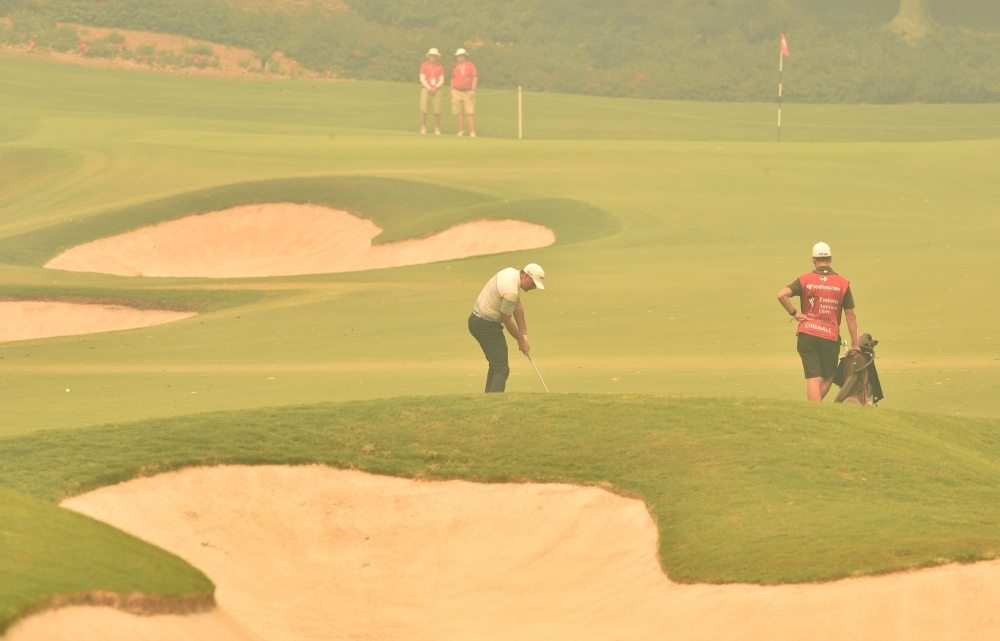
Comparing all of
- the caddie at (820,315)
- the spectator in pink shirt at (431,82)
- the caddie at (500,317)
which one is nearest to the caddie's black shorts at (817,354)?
the caddie at (820,315)

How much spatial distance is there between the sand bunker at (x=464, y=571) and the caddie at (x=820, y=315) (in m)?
4.15

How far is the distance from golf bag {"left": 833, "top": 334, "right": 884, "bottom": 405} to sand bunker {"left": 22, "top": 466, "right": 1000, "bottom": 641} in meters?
4.29

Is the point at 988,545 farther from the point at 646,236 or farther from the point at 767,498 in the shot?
the point at 646,236

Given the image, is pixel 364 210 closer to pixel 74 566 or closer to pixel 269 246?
pixel 269 246

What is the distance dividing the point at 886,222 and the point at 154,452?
78.9 feet

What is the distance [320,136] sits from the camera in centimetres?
5019

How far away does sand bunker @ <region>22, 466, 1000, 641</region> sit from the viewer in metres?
9.76

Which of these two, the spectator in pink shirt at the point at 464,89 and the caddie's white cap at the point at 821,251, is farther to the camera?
the spectator in pink shirt at the point at 464,89

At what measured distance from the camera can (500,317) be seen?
16031 millimetres

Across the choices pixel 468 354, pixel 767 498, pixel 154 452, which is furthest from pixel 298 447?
pixel 468 354

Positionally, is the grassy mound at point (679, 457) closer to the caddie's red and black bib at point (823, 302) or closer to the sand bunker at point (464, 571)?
the sand bunker at point (464, 571)

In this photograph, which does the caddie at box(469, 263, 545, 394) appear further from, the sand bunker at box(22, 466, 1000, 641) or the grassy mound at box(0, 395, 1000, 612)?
the sand bunker at box(22, 466, 1000, 641)

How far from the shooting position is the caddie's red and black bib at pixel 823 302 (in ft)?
51.7

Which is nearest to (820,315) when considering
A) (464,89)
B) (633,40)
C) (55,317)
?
(55,317)
